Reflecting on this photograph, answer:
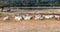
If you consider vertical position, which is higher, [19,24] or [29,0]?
[29,0]

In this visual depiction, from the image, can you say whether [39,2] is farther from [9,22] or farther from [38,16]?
[9,22]

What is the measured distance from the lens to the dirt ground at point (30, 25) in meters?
2.21

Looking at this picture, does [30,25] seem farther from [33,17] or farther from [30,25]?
[33,17]

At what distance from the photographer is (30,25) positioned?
2.32 meters

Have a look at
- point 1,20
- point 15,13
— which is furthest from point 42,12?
point 1,20

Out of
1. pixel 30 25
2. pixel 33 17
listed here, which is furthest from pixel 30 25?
pixel 33 17

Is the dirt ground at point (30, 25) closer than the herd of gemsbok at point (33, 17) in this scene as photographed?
Yes

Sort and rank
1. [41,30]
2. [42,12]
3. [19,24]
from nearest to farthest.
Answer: [41,30] < [19,24] < [42,12]

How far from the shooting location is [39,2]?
2590mm

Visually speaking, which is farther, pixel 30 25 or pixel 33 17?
pixel 33 17

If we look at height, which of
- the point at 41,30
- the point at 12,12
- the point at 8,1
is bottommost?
Answer: the point at 41,30

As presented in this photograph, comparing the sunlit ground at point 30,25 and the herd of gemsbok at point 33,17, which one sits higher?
the herd of gemsbok at point 33,17

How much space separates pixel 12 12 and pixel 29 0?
0.30m

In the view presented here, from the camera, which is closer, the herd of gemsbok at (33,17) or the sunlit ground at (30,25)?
the sunlit ground at (30,25)
